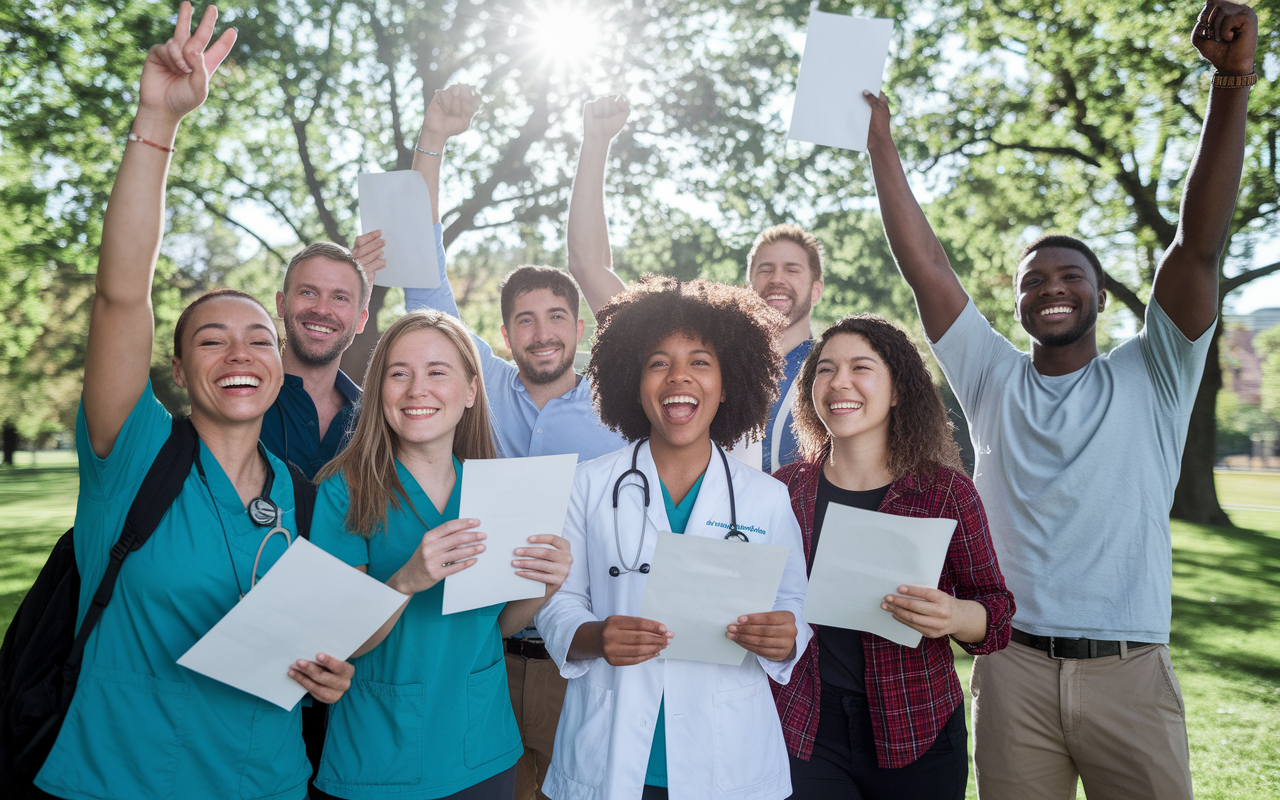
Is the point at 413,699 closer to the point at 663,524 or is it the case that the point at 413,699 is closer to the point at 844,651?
the point at 663,524

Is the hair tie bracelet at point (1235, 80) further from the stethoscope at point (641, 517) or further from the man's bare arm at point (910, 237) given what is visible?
the stethoscope at point (641, 517)

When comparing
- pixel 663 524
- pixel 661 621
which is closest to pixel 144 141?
pixel 663 524

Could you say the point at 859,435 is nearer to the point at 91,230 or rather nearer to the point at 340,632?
the point at 340,632

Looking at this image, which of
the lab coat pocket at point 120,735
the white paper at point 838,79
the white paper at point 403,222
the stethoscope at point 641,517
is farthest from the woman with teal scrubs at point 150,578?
the white paper at point 838,79

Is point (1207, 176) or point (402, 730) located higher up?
point (1207, 176)

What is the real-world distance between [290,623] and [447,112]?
3.20 metres

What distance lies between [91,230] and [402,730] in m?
15.6

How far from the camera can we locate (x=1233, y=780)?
19.7 ft

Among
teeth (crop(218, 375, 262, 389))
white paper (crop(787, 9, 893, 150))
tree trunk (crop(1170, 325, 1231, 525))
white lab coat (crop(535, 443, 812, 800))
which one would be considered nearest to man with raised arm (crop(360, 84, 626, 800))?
white lab coat (crop(535, 443, 812, 800))

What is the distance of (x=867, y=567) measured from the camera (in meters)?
2.70

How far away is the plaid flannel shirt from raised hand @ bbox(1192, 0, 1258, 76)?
1878 millimetres

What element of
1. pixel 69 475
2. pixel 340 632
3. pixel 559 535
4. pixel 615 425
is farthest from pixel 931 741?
pixel 69 475

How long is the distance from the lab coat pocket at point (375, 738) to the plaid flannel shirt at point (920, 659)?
1.29m

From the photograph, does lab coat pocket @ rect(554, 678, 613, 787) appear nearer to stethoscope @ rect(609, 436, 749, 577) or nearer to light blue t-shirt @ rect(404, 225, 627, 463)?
stethoscope @ rect(609, 436, 749, 577)
